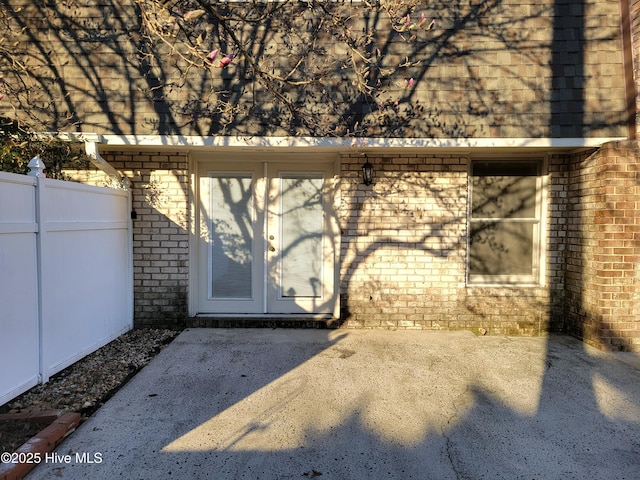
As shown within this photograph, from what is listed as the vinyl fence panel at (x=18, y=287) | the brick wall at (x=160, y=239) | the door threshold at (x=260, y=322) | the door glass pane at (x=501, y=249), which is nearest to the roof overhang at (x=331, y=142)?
the brick wall at (x=160, y=239)

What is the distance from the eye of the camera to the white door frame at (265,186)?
5.56 meters

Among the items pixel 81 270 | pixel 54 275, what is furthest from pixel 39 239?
pixel 81 270

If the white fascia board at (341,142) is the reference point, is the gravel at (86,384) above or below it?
below

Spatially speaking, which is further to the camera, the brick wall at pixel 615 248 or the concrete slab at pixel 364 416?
the brick wall at pixel 615 248

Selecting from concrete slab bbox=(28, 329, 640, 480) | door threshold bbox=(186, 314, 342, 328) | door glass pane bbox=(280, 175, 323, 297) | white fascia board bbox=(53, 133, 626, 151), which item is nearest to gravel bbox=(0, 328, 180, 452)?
concrete slab bbox=(28, 329, 640, 480)

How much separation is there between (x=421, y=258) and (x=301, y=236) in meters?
1.75

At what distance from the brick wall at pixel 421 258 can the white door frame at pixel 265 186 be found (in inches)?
10.7

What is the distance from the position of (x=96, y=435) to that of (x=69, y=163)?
3.75 m

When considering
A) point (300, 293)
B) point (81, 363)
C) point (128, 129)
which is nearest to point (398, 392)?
point (300, 293)

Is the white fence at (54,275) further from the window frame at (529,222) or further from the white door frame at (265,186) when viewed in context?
the window frame at (529,222)

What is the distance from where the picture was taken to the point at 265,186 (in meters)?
5.67

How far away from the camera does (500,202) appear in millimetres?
5539

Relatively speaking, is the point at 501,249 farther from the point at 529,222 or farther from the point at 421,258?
the point at 421,258

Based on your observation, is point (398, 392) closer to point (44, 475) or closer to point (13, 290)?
point (44, 475)
